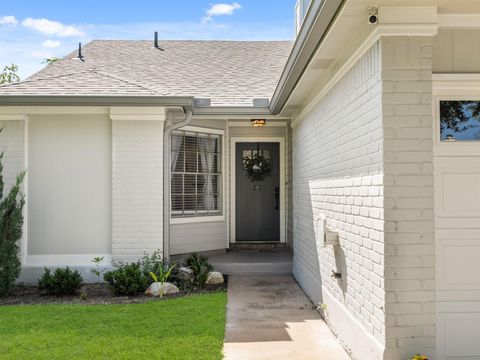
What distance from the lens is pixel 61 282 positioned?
6.60 meters

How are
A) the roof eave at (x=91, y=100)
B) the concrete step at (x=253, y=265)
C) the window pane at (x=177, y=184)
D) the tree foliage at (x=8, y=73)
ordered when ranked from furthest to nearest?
the tree foliage at (x=8, y=73) < the window pane at (x=177, y=184) < the concrete step at (x=253, y=265) < the roof eave at (x=91, y=100)

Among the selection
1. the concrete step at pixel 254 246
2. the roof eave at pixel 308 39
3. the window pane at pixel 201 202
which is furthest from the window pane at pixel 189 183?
the roof eave at pixel 308 39

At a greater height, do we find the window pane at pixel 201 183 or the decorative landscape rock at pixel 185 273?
the window pane at pixel 201 183

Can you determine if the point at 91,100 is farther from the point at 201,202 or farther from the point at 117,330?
the point at 117,330

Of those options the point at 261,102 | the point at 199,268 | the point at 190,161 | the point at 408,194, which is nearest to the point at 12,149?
the point at 190,161

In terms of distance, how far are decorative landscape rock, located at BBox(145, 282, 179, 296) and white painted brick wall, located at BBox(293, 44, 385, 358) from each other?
1953 mm

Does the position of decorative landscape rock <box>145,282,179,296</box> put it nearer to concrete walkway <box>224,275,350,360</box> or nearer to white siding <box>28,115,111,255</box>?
concrete walkway <box>224,275,350,360</box>

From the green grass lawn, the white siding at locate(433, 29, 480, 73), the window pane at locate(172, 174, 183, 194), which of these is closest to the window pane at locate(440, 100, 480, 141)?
the white siding at locate(433, 29, 480, 73)

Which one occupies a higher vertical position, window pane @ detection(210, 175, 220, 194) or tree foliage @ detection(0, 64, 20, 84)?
tree foliage @ detection(0, 64, 20, 84)

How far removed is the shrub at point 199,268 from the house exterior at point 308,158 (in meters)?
0.49

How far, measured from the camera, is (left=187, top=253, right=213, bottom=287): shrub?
7092 millimetres

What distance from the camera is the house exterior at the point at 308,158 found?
11.3 ft

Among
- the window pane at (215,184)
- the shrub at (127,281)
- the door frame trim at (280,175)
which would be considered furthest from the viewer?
the door frame trim at (280,175)

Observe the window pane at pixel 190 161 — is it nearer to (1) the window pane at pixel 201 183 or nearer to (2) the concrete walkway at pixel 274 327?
(1) the window pane at pixel 201 183
